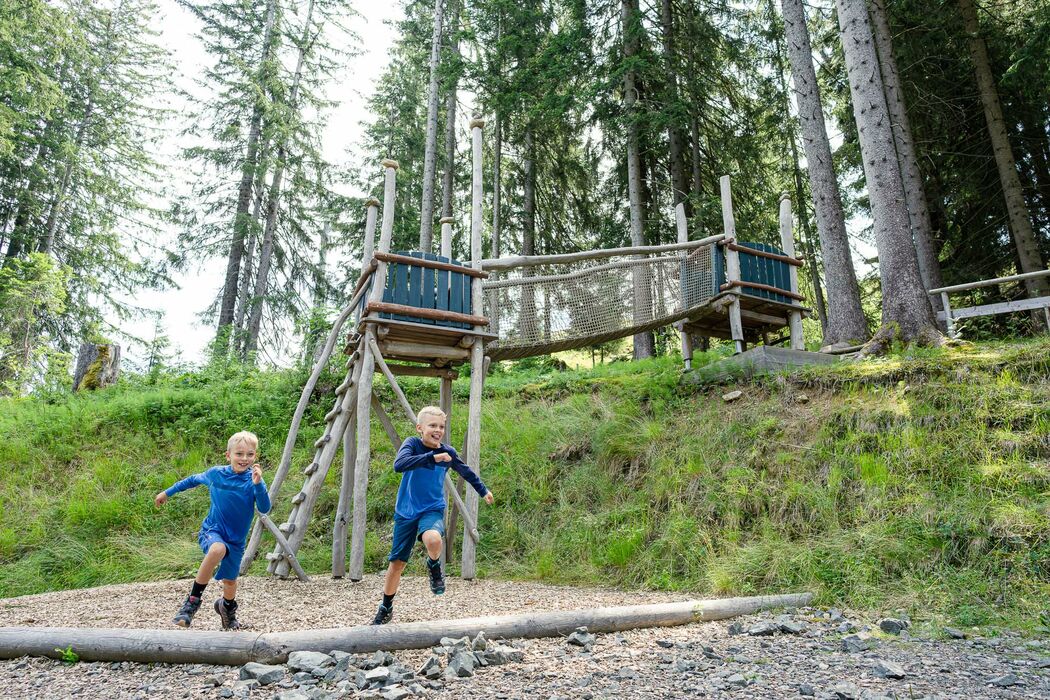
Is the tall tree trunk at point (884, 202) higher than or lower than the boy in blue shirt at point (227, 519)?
higher

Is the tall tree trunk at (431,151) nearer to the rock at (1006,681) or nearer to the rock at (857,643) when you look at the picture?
the rock at (857,643)

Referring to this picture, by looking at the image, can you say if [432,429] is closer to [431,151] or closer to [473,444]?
[473,444]

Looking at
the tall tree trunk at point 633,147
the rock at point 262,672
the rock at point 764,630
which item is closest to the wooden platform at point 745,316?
the tall tree trunk at point 633,147

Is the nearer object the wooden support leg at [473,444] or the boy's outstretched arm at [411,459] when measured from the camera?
the boy's outstretched arm at [411,459]

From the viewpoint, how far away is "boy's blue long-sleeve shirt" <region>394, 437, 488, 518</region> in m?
4.47

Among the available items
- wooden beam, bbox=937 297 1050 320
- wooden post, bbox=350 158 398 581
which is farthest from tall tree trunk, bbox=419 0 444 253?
wooden beam, bbox=937 297 1050 320

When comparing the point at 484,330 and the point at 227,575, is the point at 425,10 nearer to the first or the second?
the point at 484,330

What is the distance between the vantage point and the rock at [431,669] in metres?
3.22

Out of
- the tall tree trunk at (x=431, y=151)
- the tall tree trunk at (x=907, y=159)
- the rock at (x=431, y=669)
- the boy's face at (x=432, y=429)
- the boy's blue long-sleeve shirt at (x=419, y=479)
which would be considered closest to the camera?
the rock at (x=431, y=669)

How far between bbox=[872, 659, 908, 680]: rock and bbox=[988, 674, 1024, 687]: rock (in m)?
0.37

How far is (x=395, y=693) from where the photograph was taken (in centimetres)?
294

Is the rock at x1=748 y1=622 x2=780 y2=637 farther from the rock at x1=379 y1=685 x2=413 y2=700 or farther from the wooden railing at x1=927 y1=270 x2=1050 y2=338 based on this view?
the wooden railing at x1=927 y1=270 x2=1050 y2=338

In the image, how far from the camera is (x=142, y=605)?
18.1 ft

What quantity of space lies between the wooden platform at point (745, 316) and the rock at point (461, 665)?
6243 millimetres
